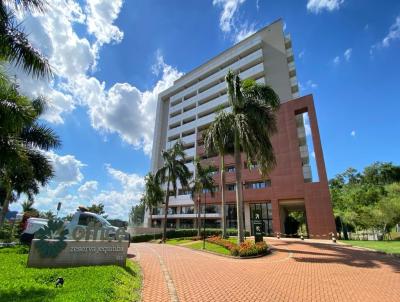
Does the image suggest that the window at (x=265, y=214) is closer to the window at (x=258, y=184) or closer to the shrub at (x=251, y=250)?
the window at (x=258, y=184)

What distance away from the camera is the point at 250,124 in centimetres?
1962

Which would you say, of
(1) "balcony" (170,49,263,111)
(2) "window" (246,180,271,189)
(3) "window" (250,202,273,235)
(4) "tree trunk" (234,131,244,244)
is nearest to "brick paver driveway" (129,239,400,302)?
(4) "tree trunk" (234,131,244,244)

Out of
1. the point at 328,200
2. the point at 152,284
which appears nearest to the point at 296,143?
the point at 328,200

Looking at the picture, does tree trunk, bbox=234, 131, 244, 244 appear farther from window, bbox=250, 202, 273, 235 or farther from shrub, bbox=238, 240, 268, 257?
window, bbox=250, 202, 273, 235

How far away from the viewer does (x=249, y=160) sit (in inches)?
800

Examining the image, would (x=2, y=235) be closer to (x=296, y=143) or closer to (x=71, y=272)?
(x=71, y=272)

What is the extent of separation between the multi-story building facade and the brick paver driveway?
1059 centimetres

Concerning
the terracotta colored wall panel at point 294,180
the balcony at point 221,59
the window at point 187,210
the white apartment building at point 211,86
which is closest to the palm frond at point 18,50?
the terracotta colored wall panel at point 294,180

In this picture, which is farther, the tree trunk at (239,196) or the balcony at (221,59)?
the balcony at (221,59)

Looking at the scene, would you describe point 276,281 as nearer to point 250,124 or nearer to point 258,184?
point 250,124

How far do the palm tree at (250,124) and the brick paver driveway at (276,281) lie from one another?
6.64 metres

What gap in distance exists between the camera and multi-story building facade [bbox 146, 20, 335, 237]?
1395 inches

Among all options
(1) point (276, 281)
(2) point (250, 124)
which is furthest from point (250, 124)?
(1) point (276, 281)

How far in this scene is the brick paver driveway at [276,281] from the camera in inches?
291
